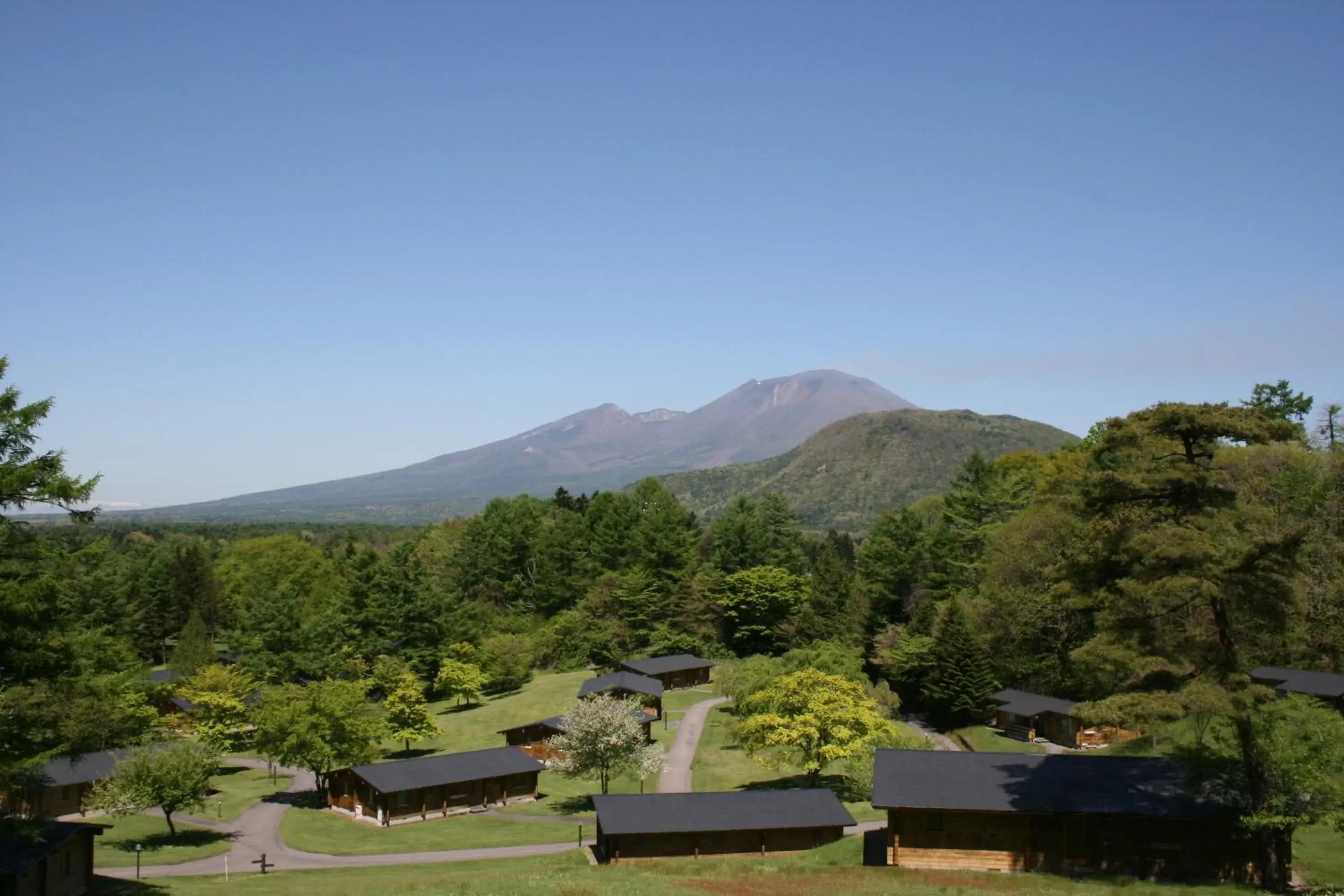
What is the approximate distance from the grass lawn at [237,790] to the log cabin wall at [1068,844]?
105 ft

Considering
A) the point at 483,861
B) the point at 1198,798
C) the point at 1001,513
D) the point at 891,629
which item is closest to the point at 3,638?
the point at 483,861

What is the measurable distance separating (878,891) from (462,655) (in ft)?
171

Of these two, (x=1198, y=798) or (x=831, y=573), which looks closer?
(x=1198, y=798)

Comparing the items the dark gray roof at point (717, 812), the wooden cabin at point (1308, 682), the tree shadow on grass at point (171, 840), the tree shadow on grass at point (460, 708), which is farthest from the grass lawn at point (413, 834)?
the wooden cabin at point (1308, 682)

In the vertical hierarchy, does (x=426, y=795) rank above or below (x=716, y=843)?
below

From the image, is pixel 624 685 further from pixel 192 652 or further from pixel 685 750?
pixel 192 652

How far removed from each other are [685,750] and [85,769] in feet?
97.5

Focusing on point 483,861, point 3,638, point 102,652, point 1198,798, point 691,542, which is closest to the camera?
point 3,638

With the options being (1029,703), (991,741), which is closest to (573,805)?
(991,741)

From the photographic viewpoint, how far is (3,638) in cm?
2200

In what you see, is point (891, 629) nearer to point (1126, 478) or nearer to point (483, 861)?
point (483, 861)

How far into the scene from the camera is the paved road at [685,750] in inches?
1896

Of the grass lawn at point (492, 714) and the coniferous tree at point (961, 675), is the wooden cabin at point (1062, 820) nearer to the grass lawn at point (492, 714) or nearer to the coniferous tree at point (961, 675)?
the coniferous tree at point (961, 675)

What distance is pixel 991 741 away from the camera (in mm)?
54250
